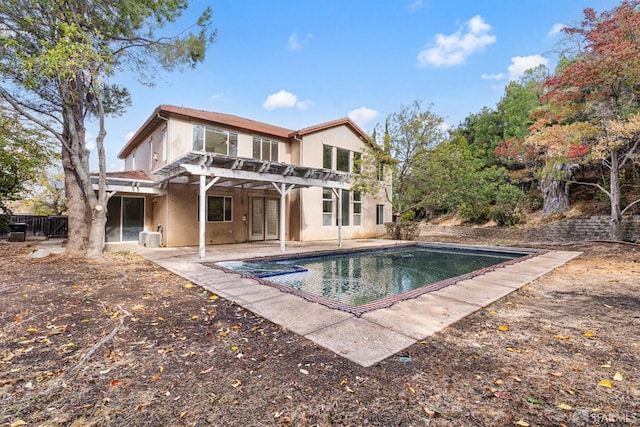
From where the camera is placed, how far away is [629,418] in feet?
5.91

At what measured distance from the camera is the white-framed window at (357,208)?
51.1 ft

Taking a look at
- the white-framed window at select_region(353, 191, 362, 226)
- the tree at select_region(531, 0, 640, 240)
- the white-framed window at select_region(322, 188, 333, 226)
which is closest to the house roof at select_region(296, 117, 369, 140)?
the white-framed window at select_region(322, 188, 333, 226)

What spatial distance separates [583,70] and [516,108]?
1042 cm

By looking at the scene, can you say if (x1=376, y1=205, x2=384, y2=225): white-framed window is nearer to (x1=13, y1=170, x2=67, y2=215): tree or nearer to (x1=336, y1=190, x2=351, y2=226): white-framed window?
(x1=336, y1=190, x2=351, y2=226): white-framed window

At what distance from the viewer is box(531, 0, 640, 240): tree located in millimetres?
8781

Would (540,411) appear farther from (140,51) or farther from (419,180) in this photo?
(419,180)

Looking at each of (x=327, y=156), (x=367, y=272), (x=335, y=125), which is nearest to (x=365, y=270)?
(x=367, y=272)

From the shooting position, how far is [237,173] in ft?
29.7

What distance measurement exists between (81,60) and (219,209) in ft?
21.4

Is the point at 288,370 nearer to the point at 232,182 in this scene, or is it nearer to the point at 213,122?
the point at 232,182

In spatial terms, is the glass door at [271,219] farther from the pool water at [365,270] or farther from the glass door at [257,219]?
the pool water at [365,270]

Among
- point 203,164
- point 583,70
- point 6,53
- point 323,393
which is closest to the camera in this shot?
point 323,393

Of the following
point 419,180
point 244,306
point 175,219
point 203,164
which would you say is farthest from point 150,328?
Answer: point 419,180

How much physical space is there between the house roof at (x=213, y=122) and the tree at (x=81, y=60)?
4.00 ft
